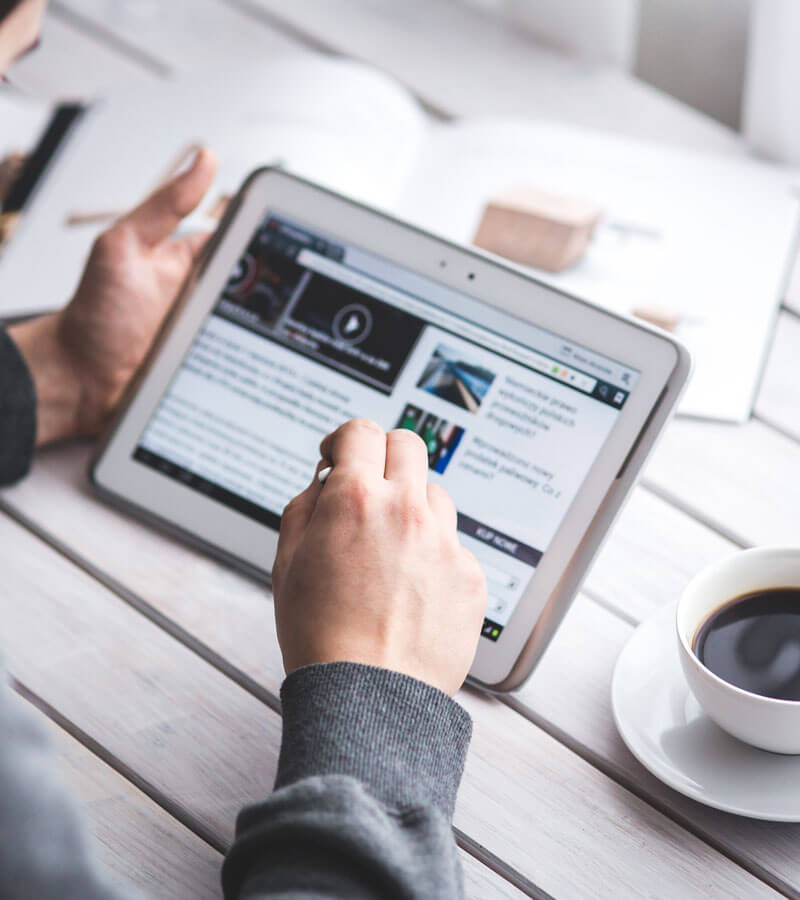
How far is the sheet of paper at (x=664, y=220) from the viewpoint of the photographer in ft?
2.57

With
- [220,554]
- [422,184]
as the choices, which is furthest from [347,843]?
[422,184]

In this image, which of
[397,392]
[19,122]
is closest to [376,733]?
[397,392]

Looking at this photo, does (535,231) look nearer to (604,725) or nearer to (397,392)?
(397,392)

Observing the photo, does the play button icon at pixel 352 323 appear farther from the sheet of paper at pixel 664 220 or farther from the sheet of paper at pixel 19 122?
the sheet of paper at pixel 19 122

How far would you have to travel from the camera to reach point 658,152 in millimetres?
964

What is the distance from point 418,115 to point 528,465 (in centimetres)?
54

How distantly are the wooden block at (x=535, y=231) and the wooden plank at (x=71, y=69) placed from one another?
1.61 ft

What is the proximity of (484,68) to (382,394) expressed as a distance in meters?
0.62

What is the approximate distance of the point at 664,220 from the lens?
879mm

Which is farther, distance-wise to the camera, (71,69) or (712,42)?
(712,42)

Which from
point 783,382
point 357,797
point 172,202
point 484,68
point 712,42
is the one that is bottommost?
point 357,797

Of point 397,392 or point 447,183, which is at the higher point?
point 447,183

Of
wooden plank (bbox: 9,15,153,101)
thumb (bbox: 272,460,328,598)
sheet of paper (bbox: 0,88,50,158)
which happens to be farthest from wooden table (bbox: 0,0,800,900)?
wooden plank (bbox: 9,15,153,101)

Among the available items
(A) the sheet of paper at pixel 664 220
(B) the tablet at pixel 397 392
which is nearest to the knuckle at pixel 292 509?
(B) the tablet at pixel 397 392
